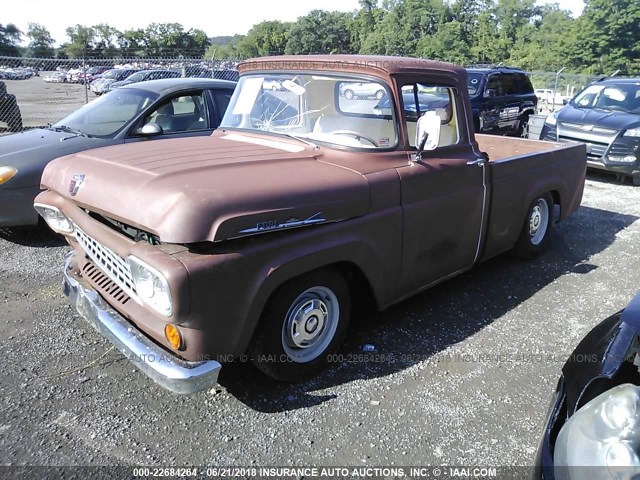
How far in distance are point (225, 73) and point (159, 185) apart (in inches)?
722

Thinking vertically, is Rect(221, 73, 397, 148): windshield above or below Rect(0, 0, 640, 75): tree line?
below

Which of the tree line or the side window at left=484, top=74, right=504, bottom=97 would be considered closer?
the side window at left=484, top=74, right=504, bottom=97

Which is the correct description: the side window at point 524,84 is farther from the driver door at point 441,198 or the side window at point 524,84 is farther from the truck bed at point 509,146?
the driver door at point 441,198

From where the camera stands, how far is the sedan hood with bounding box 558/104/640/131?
8.55 m

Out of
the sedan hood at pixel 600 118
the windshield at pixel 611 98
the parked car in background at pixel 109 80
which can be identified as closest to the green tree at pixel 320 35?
the parked car in background at pixel 109 80

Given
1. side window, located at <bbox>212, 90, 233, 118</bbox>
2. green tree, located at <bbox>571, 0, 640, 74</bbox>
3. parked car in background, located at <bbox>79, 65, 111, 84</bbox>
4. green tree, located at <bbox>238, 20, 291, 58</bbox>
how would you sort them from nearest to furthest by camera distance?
side window, located at <bbox>212, 90, 233, 118</bbox> → parked car in background, located at <bbox>79, 65, 111, 84</bbox> → green tree, located at <bbox>571, 0, 640, 74</bbox> → green tree, located at <bbox>238, 20, 291, 58</bbox>

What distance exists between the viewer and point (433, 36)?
91.3 metres

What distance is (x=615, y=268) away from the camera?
5160mm

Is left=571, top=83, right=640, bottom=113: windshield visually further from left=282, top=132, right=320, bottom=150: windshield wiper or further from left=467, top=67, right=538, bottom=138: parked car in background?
left=282, top=132, right=320, bottom=150: windshield wiper

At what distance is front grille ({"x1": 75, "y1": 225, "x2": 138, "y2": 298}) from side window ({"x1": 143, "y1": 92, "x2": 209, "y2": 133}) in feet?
9.71

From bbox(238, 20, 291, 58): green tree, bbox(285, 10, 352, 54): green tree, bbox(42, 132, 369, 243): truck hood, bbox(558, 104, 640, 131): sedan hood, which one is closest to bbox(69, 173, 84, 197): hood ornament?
bbox(42, 132, 369, 243): truck hood

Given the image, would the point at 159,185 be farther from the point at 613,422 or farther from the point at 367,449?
the point at 613,422

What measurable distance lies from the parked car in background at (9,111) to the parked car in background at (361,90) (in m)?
11.2

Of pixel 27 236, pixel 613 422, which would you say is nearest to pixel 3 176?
pixel 27 236
